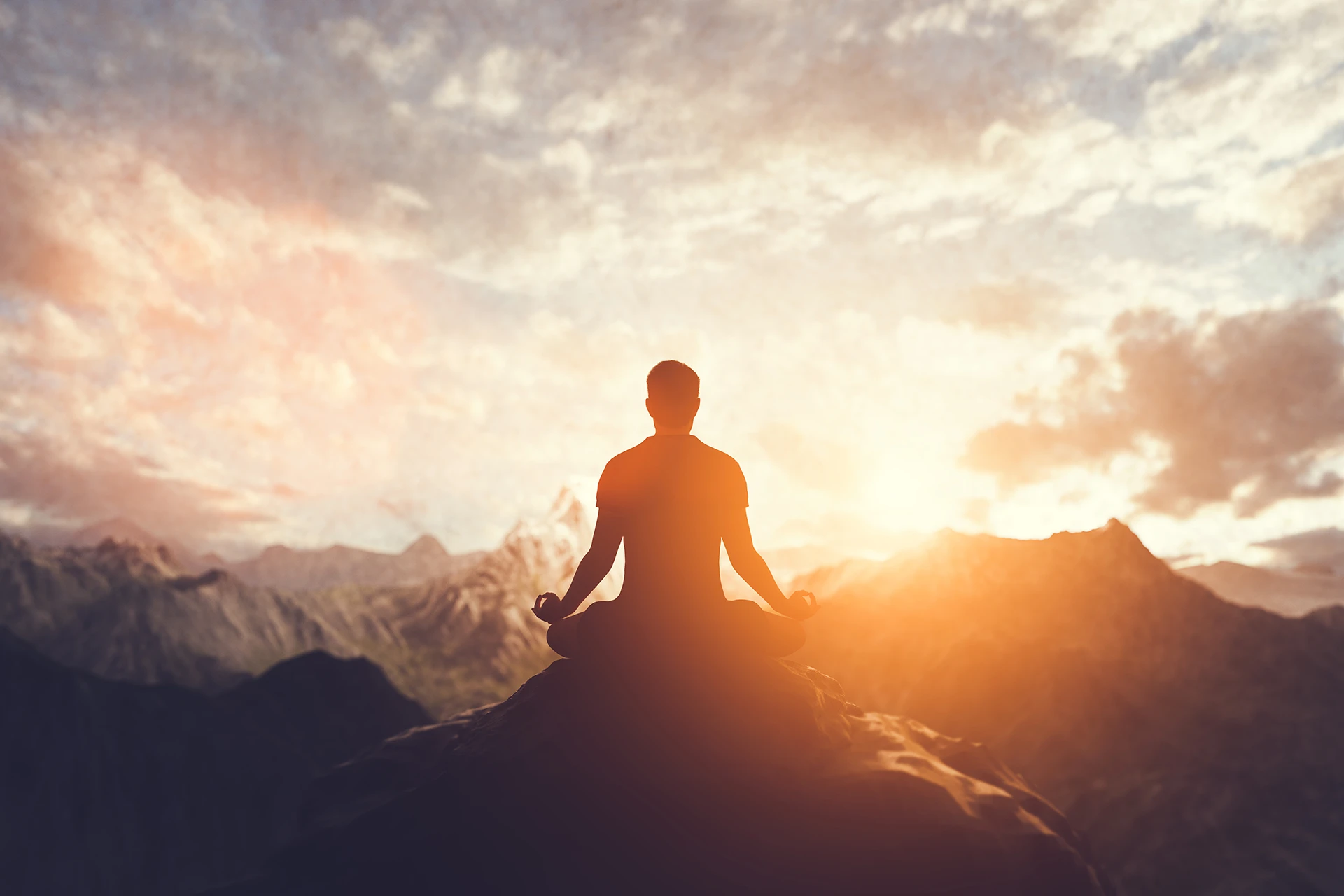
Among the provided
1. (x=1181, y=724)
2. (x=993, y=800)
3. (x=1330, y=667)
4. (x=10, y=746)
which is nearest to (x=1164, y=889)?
(x=1181, y=724)

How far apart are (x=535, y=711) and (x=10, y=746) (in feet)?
753

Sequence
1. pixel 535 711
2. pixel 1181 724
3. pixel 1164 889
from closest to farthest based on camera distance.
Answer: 1. pixel 535 711
2. pixel 1164 889
3. pixel 1181 724

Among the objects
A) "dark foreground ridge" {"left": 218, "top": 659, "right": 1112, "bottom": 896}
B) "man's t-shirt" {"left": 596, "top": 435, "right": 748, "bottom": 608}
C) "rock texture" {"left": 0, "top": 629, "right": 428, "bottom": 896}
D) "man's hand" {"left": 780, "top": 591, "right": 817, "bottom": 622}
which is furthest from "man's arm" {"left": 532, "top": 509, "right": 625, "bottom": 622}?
"rock texture" {"left": 0, "top": 629, "right": 428, "bottom": 896}

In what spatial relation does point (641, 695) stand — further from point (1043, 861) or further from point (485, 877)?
point (1043, 861)

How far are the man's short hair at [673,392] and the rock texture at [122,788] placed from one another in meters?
199

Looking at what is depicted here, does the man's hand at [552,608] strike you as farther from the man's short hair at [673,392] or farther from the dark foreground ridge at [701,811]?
the man's short hair at [673,392]

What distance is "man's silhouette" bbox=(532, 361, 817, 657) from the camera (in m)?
10.4

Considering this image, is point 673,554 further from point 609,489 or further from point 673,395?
point 673,395

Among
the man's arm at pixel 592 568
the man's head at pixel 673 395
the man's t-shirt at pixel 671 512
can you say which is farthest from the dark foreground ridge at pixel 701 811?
the man's head at pixel 673 395

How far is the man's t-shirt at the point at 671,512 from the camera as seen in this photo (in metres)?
10.6

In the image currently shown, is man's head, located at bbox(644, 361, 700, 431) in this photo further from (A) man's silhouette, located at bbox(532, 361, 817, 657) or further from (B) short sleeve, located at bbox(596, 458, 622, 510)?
(B) short sleeve, located at bbox(596, 458, 622, 510)

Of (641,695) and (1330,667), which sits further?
(1330,667)

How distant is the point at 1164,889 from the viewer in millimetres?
152375

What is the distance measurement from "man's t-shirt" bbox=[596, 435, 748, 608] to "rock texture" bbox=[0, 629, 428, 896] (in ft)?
652
